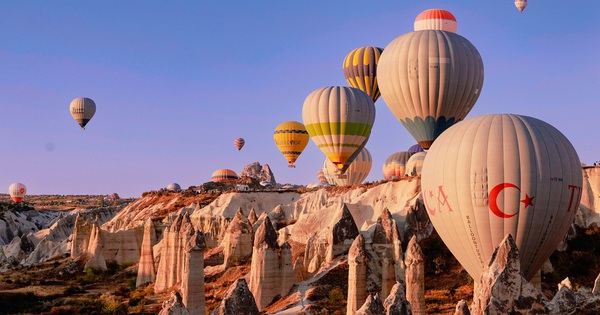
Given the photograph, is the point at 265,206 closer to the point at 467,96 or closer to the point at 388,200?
the point at 388,200

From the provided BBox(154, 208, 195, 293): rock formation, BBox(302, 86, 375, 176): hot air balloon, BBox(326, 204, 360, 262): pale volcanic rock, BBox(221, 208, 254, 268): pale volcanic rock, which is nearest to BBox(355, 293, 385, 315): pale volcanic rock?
BBox(326, 204, 360, 262): pale volcanic rock

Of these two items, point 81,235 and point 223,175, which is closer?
point 81,235

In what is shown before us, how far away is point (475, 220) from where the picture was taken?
1275 inches

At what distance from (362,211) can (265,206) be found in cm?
2716

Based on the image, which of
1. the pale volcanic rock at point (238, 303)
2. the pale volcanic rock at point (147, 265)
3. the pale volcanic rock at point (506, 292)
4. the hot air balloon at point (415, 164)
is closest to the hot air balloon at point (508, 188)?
the pale volcanic rock at point (506, 292)

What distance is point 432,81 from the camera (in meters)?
54.8

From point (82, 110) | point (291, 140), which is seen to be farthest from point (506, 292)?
point (82, 110)

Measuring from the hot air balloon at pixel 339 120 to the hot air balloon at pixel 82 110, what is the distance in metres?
50.0

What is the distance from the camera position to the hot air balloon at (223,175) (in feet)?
494

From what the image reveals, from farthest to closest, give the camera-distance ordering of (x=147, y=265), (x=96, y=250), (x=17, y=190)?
(x=17, y=190) → (x=96, y=250) → (x=147, y=265)

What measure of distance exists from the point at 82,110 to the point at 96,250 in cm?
4119

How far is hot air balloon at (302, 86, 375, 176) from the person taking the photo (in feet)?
222

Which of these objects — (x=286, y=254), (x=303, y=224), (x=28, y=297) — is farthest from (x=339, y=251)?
(x=28, y=297)

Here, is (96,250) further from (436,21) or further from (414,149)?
(414,149)
